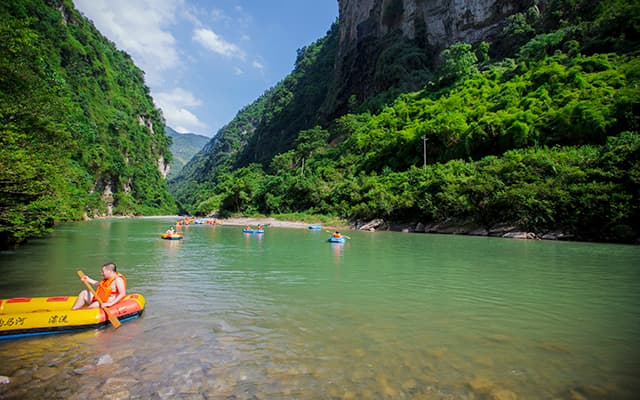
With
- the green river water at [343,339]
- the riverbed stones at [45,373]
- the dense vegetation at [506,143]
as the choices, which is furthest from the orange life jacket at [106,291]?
the dense vegetation at [506,143]

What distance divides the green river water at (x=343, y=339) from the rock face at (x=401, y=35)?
214ft

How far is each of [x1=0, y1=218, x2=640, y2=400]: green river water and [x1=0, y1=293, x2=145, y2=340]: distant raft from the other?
166mm

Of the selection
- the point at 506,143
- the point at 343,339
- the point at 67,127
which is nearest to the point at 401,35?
the point at 506,143

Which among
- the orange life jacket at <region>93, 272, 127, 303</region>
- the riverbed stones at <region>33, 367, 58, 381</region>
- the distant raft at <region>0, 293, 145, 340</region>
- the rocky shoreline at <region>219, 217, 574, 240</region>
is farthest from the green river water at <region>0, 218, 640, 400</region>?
the rocky shoreline at <region>219, 217, 574, 240</region>

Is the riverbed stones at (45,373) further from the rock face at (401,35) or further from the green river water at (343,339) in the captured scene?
the rock face at (401,35)

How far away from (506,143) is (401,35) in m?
47.5

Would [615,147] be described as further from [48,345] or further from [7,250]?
[7,250]

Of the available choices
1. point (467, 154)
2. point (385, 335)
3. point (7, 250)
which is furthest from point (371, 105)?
point (385, 335)

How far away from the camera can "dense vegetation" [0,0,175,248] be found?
1020 cm

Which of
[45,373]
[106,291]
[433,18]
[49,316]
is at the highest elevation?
[433,18]

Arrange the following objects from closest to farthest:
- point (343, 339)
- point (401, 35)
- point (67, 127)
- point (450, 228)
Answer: point (343, 339) → point (67, 127) → point (450, 228) → point (401, 35)

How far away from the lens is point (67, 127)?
2269cm

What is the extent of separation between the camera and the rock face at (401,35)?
210 ft

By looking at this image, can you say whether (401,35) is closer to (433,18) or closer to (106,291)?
(433,18)
